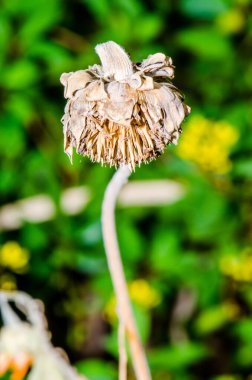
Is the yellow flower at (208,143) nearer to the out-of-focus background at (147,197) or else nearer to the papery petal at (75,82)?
the out-of-focus background at (147,197)

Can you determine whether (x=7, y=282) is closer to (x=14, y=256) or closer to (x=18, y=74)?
(x=14, y=256)

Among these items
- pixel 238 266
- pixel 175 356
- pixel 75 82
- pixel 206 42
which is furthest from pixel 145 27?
pixel 75 82

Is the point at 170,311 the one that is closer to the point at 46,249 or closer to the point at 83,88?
the point at 46,249

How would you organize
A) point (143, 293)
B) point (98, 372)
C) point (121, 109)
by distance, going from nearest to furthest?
1. point (121, 109)
2. point (98, 372)
3. point (143, 293)

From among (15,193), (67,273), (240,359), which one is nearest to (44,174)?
(15,193)

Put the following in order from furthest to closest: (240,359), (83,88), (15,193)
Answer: (15,193), (240,359), (83,88)

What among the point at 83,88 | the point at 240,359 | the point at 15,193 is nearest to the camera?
the point at 83,88

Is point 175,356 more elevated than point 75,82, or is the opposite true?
point 75,82

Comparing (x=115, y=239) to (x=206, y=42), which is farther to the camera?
(x=206, y=42)
